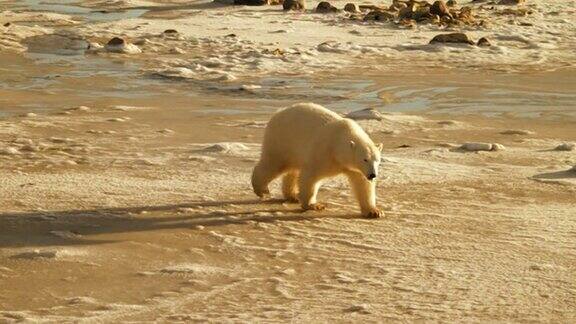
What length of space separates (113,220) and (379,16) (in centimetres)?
1591

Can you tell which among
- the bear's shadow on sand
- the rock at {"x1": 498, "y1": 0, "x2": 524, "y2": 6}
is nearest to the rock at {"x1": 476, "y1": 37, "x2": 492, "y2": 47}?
the rock at {"x1": 498, "y1": 0, "x2": 524, "y2": 6}

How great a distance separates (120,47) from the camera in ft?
67.9

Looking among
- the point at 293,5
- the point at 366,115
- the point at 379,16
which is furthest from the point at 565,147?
the point at 293,5

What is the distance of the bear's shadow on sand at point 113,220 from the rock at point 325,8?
1636 cm

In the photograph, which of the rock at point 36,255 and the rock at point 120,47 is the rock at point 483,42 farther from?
the rock at point 36,255

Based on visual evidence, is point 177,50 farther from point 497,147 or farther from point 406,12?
point 497,147

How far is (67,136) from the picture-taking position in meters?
13.0

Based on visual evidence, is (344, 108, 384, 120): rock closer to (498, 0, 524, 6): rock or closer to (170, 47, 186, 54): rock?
(170, 47, 186, 54): rock

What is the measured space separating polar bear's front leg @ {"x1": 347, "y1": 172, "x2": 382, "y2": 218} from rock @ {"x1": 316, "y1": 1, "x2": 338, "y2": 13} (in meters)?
16.7

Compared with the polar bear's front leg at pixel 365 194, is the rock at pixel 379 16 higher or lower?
lower

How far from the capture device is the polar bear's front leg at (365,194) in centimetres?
955

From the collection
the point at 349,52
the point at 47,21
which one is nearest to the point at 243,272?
the point at 349,52

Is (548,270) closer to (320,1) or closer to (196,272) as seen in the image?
(196,272)

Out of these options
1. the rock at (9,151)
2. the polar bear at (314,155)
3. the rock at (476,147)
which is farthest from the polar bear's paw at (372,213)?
the rock at (9,151)
